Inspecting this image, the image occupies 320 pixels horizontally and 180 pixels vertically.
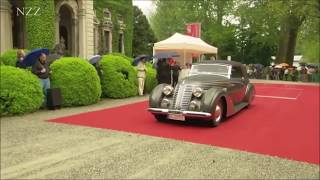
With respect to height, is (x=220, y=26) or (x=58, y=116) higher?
(x=220, y=26)

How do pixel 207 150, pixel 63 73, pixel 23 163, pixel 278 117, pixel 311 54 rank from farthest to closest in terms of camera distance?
1. pixel 311 54
2. pixel 63 73
3. pixel 278 117
4. pixel 207 150
5. pixel 23 163

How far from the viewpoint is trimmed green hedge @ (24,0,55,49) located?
22.3 m

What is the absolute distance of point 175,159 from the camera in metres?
6.13

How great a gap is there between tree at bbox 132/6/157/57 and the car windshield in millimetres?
33054

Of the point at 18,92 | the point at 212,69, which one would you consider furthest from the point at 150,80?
the point at 18,92

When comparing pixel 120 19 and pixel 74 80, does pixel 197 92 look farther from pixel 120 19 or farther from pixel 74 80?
pixel 120 19

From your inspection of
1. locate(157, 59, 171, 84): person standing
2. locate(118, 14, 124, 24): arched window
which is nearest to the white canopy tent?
locate(157, 59, 171, 84): person standing

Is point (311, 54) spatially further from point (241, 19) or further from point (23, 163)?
point (23, 163)

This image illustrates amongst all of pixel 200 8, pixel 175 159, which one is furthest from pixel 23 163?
pixel 200 8

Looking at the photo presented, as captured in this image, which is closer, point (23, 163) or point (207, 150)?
point (23, 163)

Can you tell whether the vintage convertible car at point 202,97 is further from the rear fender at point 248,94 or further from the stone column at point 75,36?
the stone column at point 75,36

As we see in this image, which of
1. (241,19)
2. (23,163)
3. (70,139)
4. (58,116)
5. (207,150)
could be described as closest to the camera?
(23,163)

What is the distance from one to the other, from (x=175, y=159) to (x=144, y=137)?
5.32 feet

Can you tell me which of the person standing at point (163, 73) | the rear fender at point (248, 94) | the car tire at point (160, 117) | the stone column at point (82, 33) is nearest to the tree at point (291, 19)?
the stone column at point (82, 33)
